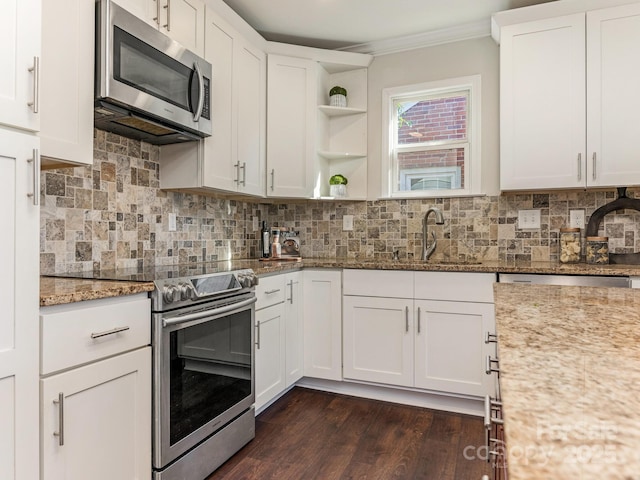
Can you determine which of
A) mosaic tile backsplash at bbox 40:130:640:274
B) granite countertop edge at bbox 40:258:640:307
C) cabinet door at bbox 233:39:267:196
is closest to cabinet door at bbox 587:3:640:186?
mosaic tile backsplash at bbox 40:130:640:274

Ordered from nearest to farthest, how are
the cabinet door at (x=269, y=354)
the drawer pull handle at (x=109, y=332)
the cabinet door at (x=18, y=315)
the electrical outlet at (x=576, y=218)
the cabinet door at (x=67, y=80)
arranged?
the cabinet door at (x=18, y=315)
the drawer pull handle at (x=109, y=332)
the cabinet door at (x=67, y=80)
the cabinet door at (x=269, y=354)
the electrical outlet at (x=576, y=218)

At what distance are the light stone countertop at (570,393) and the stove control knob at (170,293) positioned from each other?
119cm

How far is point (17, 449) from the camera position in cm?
115

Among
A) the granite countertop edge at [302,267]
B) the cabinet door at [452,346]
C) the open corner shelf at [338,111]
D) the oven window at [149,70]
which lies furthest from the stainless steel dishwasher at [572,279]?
the oven window at [149,70]

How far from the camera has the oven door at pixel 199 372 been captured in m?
1.60

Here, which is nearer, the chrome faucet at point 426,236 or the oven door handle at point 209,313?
the oven door handle at point 209,313

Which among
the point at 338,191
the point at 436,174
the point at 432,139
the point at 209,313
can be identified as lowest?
the point at 209,313

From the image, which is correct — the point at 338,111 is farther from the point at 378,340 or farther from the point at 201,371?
the point at 201,371

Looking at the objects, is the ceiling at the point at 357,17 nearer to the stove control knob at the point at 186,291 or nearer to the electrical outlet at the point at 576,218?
the electrical outlet at the point at 576,218

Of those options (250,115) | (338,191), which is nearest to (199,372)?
(250,115)

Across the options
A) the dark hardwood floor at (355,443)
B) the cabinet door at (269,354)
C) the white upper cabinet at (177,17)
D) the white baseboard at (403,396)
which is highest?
the white upper cabinet at (177,17)

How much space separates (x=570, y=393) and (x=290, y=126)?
2.85 m

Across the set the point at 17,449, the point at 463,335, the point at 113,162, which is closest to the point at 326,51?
the point at 113,162

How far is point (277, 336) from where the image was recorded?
2.56 metres
